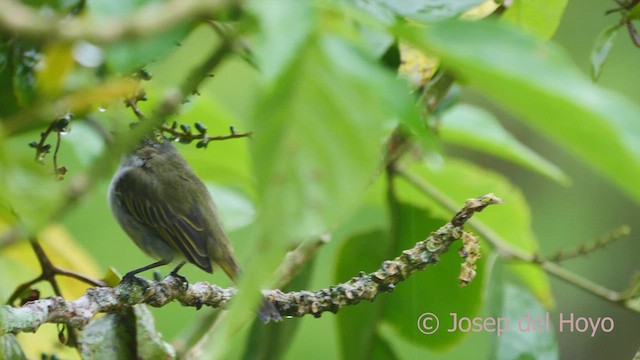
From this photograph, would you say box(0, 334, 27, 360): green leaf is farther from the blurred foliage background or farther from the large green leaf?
the large green leaf

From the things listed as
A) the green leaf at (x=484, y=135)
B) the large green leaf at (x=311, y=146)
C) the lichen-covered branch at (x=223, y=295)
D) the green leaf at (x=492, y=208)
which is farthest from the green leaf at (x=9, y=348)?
the green leaf at (x=484, y=135)

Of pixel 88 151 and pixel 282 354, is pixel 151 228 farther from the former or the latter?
pixel 282 354

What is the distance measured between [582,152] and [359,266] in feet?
2.35

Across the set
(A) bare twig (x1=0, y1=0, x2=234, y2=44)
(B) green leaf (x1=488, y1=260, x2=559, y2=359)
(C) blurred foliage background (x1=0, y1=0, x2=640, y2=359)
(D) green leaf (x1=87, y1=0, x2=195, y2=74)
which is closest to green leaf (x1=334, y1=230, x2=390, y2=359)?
(C) blurred foliage background (x1=0, y1=0, x2=640, y2=359)

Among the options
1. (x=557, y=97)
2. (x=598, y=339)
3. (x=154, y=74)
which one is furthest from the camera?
(x=598, y=339)

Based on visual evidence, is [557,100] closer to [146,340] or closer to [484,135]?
[146,340]

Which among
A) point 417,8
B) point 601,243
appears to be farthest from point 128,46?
point 601,243

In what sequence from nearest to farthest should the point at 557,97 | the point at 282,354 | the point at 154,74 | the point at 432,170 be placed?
the point at 557,97, the point at 154,74, the point at 282,354, the point at 432,170

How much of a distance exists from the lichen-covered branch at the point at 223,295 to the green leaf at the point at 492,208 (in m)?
0.40

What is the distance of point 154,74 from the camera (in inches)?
22.7

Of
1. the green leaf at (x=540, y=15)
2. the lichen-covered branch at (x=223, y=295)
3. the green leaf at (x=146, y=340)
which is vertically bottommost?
the green leaf at (x=146, y=340)

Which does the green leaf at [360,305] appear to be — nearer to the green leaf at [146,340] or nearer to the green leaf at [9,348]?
the green leaf at [146,340]

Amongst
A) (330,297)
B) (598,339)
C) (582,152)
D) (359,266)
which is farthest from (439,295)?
(598,339)

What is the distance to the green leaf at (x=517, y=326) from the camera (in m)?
0.96
